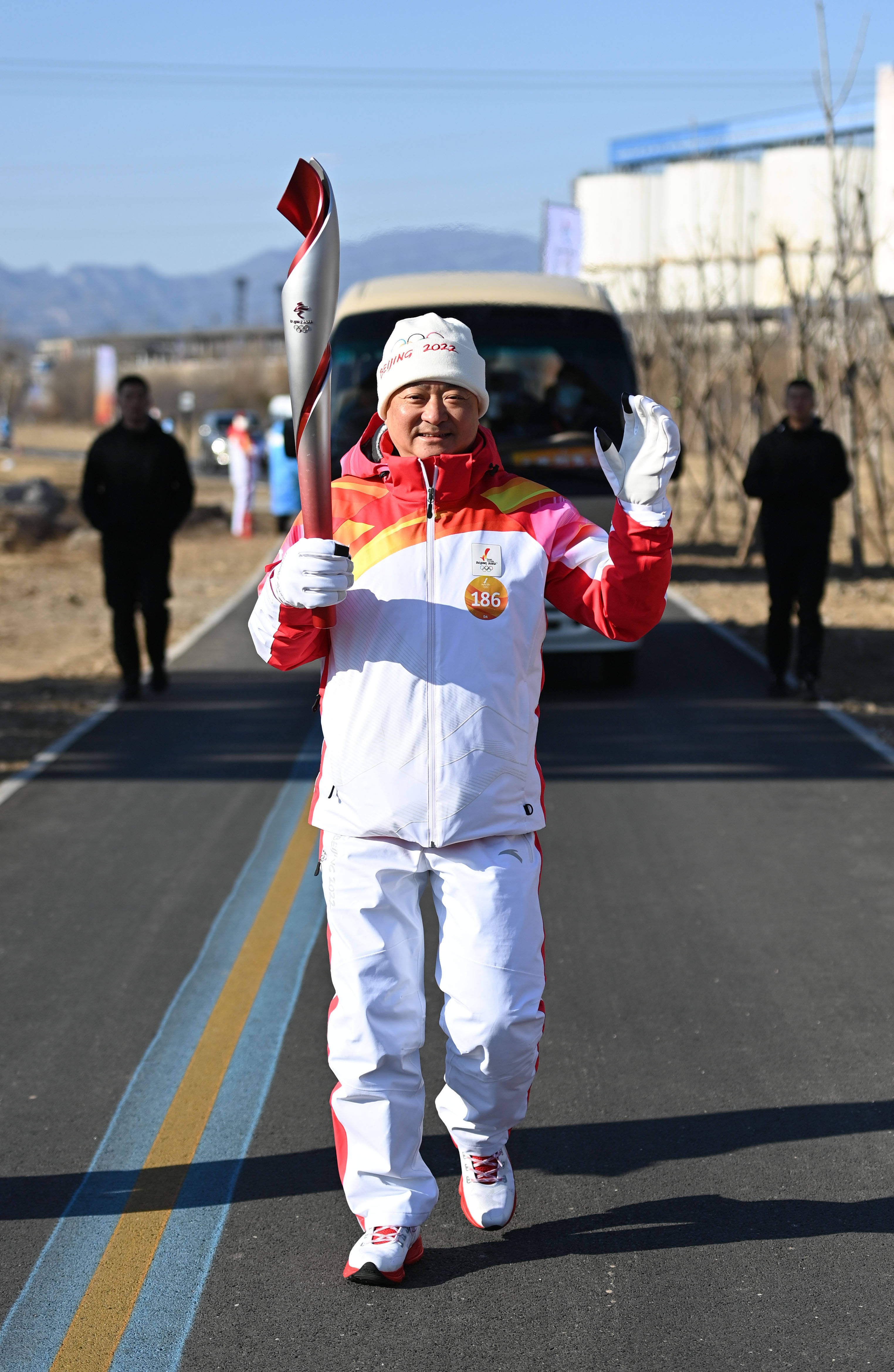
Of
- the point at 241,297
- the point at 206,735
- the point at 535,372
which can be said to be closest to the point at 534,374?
the point at 535,372

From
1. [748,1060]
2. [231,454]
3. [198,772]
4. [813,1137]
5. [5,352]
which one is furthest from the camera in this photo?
[5,352]

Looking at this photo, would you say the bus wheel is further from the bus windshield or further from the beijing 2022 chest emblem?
the beijing 2022 chest emblem

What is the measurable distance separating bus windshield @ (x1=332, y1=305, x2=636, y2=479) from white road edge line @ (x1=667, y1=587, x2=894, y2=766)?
170 cm

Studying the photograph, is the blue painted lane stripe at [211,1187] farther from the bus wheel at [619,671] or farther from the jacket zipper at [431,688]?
the bus wheel at [619,671]

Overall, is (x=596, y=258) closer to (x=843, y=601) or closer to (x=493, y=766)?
(x=843, y=601)

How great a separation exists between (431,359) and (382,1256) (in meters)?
1.92

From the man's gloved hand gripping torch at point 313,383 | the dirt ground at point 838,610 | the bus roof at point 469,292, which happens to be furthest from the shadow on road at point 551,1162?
the bus roof at point 469,292

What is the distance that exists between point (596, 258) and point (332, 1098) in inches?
3169

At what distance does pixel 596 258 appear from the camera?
80.1 meters

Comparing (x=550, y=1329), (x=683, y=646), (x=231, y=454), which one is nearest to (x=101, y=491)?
(x=683, y=646)

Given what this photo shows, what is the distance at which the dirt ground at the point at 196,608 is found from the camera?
10.9 metres

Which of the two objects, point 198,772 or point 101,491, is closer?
point 198,772

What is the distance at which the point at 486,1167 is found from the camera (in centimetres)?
352

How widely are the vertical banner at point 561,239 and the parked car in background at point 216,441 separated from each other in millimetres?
17791
